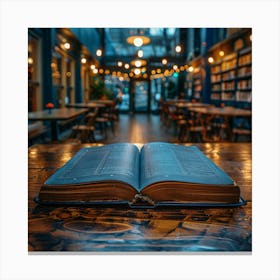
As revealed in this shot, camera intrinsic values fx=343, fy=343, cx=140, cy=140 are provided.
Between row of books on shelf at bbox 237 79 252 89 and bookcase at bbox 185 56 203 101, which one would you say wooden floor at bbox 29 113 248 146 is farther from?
bookcase at bbox 185 56 203 101

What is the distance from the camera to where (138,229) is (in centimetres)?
64

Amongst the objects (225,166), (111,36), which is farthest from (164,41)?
(225,166)

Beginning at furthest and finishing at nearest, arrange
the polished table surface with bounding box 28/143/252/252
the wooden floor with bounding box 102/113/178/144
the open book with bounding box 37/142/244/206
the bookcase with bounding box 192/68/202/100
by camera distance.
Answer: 1. the bookcase with bounding box 192/68/202/100
2. the wooden floor with bounding box 102/113/178/144
3. the open book with bounding box 37/142/244/206
4. the polished table surface with bounding box 28/143/252/252

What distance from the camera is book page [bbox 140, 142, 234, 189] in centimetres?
74

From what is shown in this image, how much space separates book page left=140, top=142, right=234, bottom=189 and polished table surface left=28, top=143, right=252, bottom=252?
2.6 inches

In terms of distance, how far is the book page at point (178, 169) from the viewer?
0.74 metres

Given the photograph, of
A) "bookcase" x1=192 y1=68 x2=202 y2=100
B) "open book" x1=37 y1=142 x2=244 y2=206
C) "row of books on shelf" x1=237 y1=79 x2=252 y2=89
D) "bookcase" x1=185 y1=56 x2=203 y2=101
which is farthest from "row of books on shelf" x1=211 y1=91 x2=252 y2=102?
"open book" x1=37 y1=142 x2=244 y2=206

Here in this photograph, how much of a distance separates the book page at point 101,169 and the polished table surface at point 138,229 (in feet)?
0.21

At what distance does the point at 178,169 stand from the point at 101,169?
0.18m

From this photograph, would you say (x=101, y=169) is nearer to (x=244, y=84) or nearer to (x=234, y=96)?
(x=244, y=84)

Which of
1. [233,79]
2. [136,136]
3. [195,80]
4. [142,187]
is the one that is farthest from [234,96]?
[142,187]

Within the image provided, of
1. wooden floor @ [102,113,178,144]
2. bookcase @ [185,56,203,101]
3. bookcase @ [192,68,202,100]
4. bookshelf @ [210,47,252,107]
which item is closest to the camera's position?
wooden floor @ [102,113,178,144]

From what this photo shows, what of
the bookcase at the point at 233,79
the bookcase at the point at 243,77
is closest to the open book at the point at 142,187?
the bookcase at the point at 233,79

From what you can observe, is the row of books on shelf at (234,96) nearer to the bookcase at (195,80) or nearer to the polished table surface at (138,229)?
the bookcase at (195,80)
